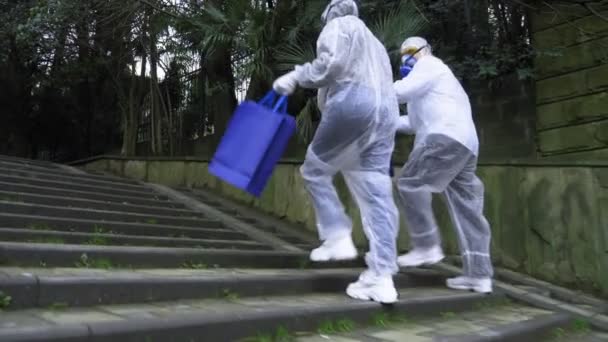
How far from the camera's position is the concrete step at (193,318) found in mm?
1859

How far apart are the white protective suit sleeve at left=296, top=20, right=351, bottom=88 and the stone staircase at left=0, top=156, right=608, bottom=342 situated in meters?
1.12

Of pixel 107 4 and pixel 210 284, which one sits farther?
pixel 107 4

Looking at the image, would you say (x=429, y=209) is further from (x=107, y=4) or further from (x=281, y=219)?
(x=107, y=4)

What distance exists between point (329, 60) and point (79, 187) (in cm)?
392

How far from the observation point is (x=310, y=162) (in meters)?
3.27

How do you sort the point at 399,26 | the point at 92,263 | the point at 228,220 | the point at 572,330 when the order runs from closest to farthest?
the point at 92,263 → the point at 572,330 → the point at 228,220 → the point at 399,26

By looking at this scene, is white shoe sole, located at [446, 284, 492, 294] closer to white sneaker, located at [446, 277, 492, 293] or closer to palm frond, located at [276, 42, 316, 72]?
white sneaker, located at [446, 277, 492, 293]

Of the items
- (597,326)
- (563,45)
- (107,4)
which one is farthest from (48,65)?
(597,326)

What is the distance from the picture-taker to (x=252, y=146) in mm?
3051

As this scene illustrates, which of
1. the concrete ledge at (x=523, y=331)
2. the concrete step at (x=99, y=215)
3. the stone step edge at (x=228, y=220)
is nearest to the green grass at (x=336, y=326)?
the concrete ledge at (x=523, y=331)

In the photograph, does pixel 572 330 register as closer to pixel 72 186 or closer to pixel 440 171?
pixel 440 171

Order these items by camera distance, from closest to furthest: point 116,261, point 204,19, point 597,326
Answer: point 116,261 < point 597,326 < point 204,19

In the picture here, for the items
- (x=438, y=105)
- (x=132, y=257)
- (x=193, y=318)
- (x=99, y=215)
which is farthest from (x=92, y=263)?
(x=438, y=105)

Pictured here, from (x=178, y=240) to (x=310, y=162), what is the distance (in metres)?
1.43
